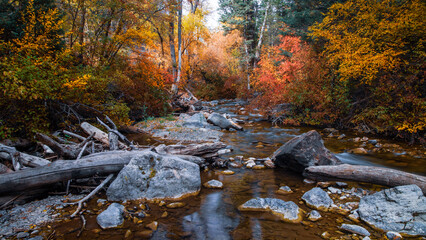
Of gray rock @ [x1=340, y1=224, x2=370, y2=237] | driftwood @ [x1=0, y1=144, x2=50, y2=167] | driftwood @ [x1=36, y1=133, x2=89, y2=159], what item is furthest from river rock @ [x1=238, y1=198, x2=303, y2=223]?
driftwood @ [x1=0, y1=144, x2=50, y2=167]

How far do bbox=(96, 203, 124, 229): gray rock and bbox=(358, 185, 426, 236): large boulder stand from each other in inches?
148

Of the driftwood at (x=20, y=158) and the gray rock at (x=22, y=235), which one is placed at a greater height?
the driftwood at (x=20, y=158)

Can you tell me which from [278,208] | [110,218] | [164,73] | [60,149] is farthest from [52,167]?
[164,73]

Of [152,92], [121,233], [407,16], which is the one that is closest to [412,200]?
[121,233]

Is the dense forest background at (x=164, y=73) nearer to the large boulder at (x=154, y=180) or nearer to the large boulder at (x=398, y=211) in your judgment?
the large boulder at (x=154, y=180)

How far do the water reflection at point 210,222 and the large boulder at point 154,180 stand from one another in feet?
1.88

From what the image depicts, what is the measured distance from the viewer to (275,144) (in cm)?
822

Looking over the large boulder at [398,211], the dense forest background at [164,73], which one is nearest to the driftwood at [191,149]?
the dense forest background at [164,73]

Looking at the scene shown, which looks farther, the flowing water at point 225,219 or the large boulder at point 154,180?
the large boulder at point 154,180

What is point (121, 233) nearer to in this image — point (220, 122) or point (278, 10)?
point (220, 122)

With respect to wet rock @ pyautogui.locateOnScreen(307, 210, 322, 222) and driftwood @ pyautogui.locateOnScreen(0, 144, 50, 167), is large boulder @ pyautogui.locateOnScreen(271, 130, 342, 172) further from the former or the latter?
driftwood @ pyautogui.locateOnScreen(0, 144, 50, 167)

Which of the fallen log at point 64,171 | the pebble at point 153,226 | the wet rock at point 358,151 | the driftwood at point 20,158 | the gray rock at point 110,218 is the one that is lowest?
the wet rock at point 358,151

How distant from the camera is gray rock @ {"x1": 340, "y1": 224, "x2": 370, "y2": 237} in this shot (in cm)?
273

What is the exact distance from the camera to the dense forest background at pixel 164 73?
5.29m
